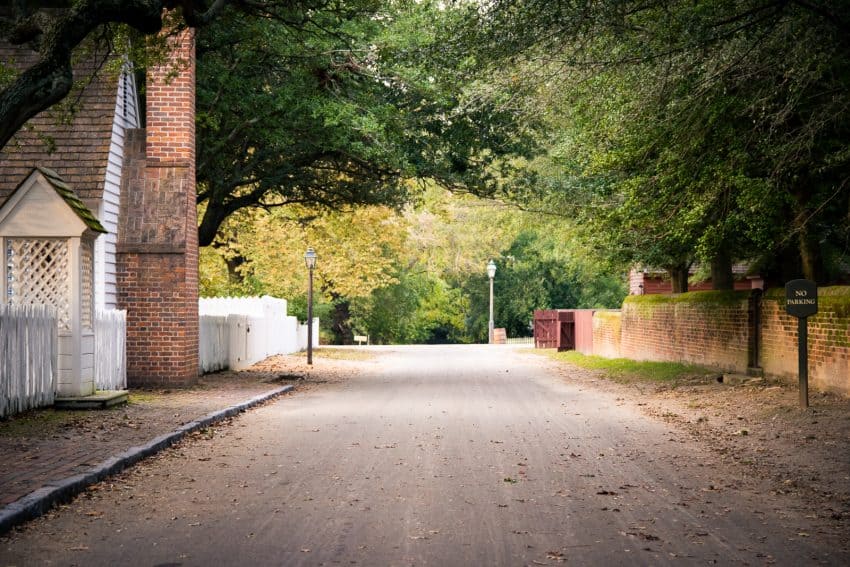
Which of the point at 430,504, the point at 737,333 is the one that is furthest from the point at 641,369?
the point at 430,504

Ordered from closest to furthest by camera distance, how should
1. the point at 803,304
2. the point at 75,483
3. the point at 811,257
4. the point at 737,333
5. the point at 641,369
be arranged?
1. the point at 75,483
2. the point at 803,304
3. the point at 811,257
4. the point at 737,333
5. the point at 641,369

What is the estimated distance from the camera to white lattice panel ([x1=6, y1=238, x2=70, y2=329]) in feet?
47.3

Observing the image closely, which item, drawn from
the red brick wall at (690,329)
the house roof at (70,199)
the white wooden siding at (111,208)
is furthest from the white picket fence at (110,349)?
the red brick wall at (690,329)

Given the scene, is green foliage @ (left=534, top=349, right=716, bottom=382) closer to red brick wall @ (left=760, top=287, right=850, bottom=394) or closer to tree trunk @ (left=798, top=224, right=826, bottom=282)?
red brick wall @ (left=760, top=287, right=850, bottom=394)

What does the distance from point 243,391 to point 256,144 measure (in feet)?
28.1

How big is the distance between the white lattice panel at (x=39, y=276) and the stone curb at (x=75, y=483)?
3.40 m

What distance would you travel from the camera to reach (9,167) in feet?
59.2

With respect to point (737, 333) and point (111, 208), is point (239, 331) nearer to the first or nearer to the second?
point (111, 208)

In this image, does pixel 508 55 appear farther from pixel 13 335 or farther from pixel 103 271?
pixel 103 271

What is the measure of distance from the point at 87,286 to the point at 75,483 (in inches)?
292

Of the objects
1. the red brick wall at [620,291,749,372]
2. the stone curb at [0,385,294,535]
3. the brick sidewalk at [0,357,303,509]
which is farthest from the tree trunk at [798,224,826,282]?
the stone curb at [0,385,294,535]

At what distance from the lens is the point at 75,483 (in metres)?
7.94

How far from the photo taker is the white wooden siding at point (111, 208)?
17688mm

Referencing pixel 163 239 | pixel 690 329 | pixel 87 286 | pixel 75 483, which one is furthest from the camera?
pixel 690 329
